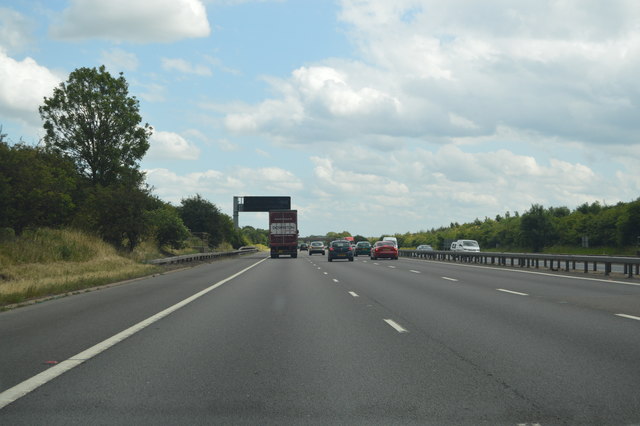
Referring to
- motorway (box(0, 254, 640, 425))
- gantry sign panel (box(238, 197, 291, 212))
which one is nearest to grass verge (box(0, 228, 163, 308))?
motorway (box(0, 254, 640, 425))

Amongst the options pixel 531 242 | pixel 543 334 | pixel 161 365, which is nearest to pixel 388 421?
pixel 161 365

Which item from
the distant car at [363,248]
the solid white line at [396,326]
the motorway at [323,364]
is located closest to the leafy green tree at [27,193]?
the motorway at [323,364]

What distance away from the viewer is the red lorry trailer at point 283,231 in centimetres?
5888

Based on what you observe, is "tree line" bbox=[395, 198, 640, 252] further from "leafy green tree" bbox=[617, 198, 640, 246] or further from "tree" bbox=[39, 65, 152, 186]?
"tree" bbox=[39, 65, 152, 186]

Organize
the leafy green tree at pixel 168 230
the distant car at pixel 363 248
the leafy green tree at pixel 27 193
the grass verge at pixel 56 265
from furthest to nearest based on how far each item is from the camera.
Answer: the distant car at pixel 363 248
the leafy green tree at pixel 168 230
the leafy green tree at pixel 27 193
the grass verge at pixel 56 265

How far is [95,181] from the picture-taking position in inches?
2477

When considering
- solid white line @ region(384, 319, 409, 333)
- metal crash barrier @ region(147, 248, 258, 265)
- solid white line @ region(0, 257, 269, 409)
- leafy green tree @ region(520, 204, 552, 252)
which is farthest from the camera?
leafy green tree @ region(520, 204, 552, 252)

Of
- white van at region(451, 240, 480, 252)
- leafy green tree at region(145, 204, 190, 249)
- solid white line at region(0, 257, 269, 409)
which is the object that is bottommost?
solid white line at region(0, 257, 269, 409)

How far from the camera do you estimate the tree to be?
62.1m

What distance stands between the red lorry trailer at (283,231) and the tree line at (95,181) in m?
7.57

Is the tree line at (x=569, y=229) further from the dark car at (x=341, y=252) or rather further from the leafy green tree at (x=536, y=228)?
the dark car at (x=341, y=252)

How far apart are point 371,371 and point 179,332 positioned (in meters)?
4.29

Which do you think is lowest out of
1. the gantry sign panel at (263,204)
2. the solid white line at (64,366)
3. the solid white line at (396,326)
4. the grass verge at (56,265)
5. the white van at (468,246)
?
the solid white line at (64,366)

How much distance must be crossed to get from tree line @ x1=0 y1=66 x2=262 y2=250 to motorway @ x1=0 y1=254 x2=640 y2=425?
18536 mm
